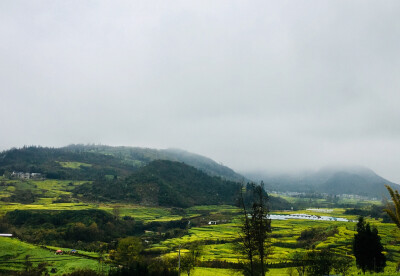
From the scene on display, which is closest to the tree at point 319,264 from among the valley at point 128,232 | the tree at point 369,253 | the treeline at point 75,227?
the valley at point 128,232

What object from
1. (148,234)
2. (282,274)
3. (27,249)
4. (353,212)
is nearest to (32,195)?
(148,234)

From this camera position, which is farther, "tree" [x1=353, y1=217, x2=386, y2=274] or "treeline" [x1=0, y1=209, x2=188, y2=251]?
"treeline" [x1=0, y1=209, x2=188, y2=251]

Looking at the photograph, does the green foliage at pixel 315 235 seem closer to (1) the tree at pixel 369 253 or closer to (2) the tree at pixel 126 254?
(1) the tree at pixel 369 253

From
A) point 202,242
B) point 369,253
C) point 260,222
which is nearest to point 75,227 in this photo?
point 202,242

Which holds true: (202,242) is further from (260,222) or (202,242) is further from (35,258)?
(260,222)

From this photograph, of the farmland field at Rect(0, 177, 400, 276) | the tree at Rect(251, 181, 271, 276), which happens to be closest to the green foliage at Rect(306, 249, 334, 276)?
the farmland field at Rect(0, 177, 400, 276)

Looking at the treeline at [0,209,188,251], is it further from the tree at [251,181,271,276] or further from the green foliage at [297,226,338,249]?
the tree at [251,181,271,276]

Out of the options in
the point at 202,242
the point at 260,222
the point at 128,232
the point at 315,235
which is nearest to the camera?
the point at 260,222

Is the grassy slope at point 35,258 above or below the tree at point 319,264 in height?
below

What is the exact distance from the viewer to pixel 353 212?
6590 inches

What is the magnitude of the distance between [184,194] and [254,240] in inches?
6838

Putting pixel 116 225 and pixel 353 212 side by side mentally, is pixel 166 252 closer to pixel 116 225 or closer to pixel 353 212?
pixel 116 225

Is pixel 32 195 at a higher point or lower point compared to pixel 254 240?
lower

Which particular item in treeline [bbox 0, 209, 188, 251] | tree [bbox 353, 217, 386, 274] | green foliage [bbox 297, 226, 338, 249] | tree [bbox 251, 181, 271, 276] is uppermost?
tree [bbox 251, 181, 271, 276]
